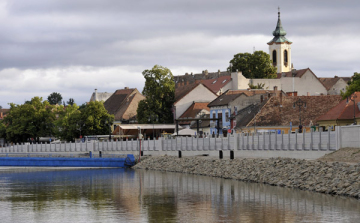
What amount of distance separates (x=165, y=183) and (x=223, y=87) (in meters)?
73.2

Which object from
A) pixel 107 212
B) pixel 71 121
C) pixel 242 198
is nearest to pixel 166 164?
pixel 242 198

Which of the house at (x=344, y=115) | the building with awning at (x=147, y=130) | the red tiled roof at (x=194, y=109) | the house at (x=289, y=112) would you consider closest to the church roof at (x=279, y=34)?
the red tiled roof at (x=194, y=109)

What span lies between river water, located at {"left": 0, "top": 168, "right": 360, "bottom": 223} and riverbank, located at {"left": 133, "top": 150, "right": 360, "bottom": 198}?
46.2 inches

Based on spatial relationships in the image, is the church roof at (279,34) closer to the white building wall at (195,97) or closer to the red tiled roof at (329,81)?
the red tiled roof at (329,81)

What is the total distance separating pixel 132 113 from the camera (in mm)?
140375

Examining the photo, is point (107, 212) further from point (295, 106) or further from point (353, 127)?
point (295, 106)

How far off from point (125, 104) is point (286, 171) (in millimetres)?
99049

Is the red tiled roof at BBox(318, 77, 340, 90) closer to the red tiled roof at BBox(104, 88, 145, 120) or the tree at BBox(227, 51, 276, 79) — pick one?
A: the tree at BBox(227, 51, 276, 79)

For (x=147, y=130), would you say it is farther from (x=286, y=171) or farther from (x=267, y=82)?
(x=286, y=171)

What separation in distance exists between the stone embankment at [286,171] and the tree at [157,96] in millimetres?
45767

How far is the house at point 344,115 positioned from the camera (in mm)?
70000

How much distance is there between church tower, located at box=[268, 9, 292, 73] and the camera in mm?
186625

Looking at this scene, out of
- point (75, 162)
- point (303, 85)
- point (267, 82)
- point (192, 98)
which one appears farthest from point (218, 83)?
point (75, 162)

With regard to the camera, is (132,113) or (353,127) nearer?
(353,127)
